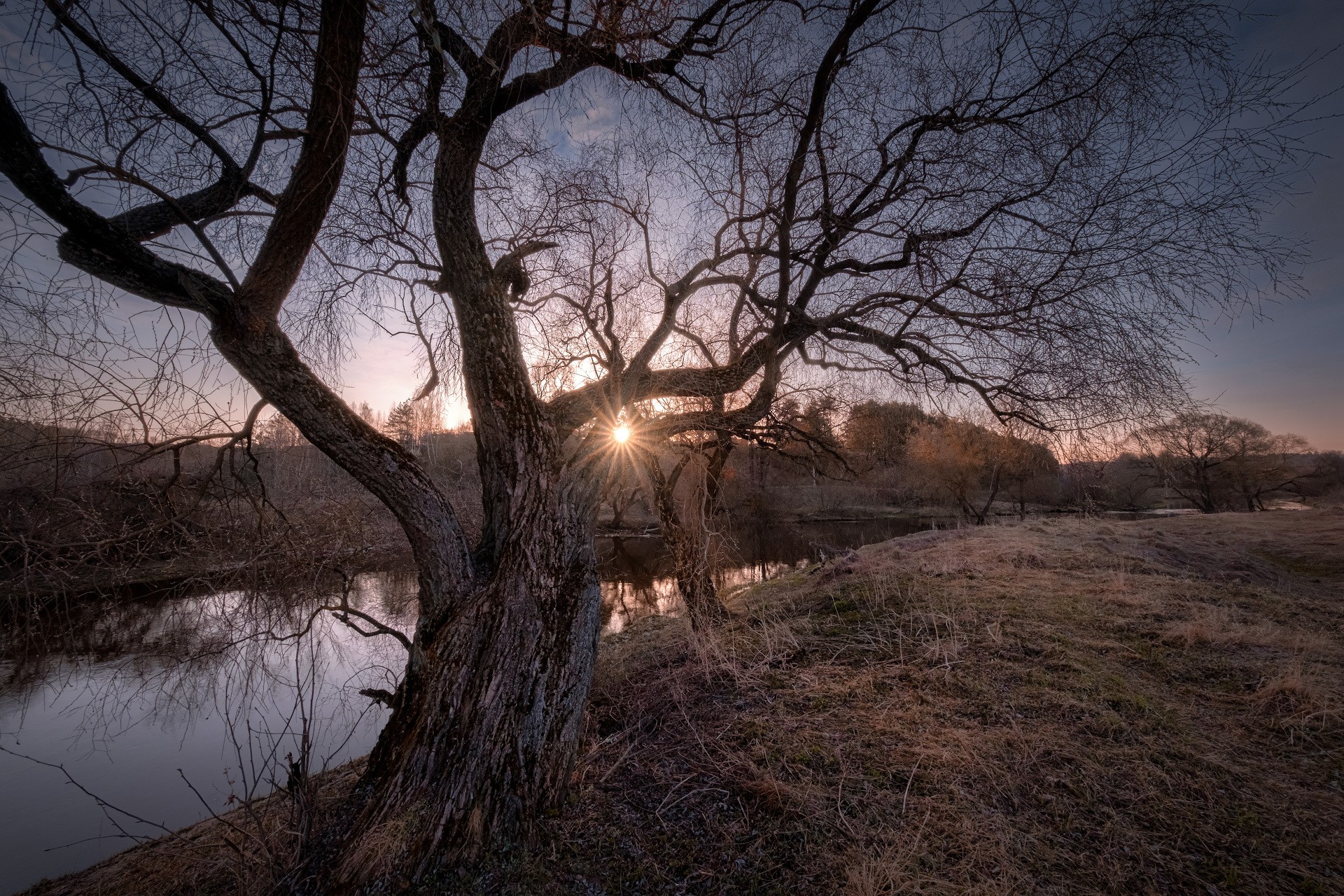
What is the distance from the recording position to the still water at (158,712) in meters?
4.16

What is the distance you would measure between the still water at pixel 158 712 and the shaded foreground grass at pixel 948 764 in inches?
44.3

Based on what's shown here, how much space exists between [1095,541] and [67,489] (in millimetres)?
13544

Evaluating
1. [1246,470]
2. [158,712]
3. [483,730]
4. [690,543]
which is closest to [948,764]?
[483,730]

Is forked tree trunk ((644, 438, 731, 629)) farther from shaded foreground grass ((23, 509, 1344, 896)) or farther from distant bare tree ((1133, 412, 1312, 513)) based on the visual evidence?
distant bare tree ((1133, 412, 1312, 513))

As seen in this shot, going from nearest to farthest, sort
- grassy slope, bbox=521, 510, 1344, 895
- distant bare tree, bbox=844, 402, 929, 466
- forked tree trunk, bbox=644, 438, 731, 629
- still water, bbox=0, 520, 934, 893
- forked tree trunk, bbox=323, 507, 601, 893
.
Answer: grassy slope, bbox=521, 510, 1344, 895, forked tree trunk, bbox=323, 507, 601, 893, still water, bbox=0, 520, 934, 893, forked tree trunk, bbox=644, 438, 731, 629, distant bare tree, bbox=844, 402, 929, 466

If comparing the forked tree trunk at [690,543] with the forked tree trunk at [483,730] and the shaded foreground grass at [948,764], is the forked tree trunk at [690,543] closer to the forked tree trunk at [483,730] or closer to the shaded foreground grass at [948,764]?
the shaded foreground grass at [948,764]

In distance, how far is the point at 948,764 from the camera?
7.82ft

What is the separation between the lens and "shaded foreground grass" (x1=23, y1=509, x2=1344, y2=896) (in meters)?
1.88

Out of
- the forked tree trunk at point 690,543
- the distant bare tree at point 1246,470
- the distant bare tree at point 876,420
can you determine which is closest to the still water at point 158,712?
the forked tree trunk at point 690,543

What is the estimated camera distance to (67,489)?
120 inches

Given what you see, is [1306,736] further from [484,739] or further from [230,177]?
[230,177]

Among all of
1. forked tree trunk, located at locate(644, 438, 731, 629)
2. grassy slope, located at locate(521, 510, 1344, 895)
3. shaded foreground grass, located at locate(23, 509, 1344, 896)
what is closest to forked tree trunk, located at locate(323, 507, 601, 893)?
shaded foreground grass, located at locate(23, 509, 1344, 896)

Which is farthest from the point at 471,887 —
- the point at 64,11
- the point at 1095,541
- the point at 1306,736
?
the point at 1095,541

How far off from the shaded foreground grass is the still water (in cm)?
113
